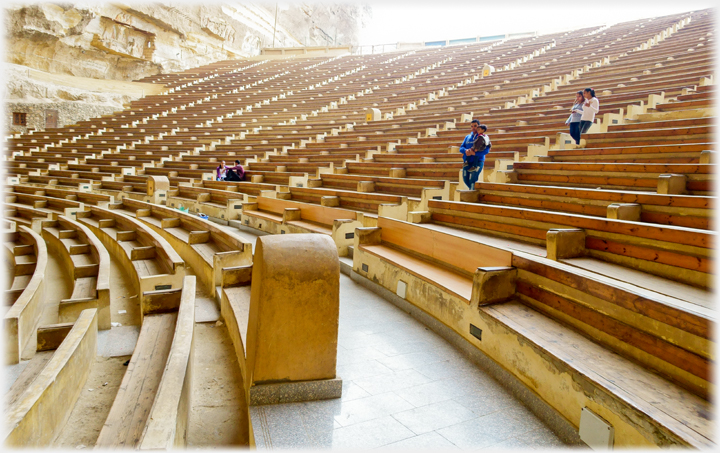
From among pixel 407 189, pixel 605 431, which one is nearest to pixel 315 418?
pixel 605 431

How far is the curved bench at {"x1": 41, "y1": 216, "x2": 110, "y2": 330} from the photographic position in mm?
3525

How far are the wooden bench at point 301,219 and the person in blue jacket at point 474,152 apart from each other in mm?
1478

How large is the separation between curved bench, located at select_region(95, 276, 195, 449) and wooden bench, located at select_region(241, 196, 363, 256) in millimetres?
2310

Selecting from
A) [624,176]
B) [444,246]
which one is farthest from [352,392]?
[624,176]

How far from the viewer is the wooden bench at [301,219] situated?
5067 millimetres

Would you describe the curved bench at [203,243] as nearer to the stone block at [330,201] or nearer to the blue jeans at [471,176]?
the stone block at [330,201]

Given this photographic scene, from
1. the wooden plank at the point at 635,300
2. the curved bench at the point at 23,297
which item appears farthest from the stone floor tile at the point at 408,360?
the curved bench at the point at 23,297

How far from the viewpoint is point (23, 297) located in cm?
355

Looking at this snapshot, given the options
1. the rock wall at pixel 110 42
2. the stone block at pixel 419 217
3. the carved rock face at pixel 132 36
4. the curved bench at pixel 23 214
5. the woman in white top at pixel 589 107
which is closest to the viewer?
the stone block at pixel 419 217

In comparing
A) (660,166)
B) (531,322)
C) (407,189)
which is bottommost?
(531,322)

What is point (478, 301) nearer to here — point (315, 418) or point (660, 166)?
point (315, 418)

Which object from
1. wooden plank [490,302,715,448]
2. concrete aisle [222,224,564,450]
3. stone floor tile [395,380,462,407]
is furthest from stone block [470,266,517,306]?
stone floor tile [395,380,462,407]

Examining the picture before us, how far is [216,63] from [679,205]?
26.1 metres

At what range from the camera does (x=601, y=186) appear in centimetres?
425
